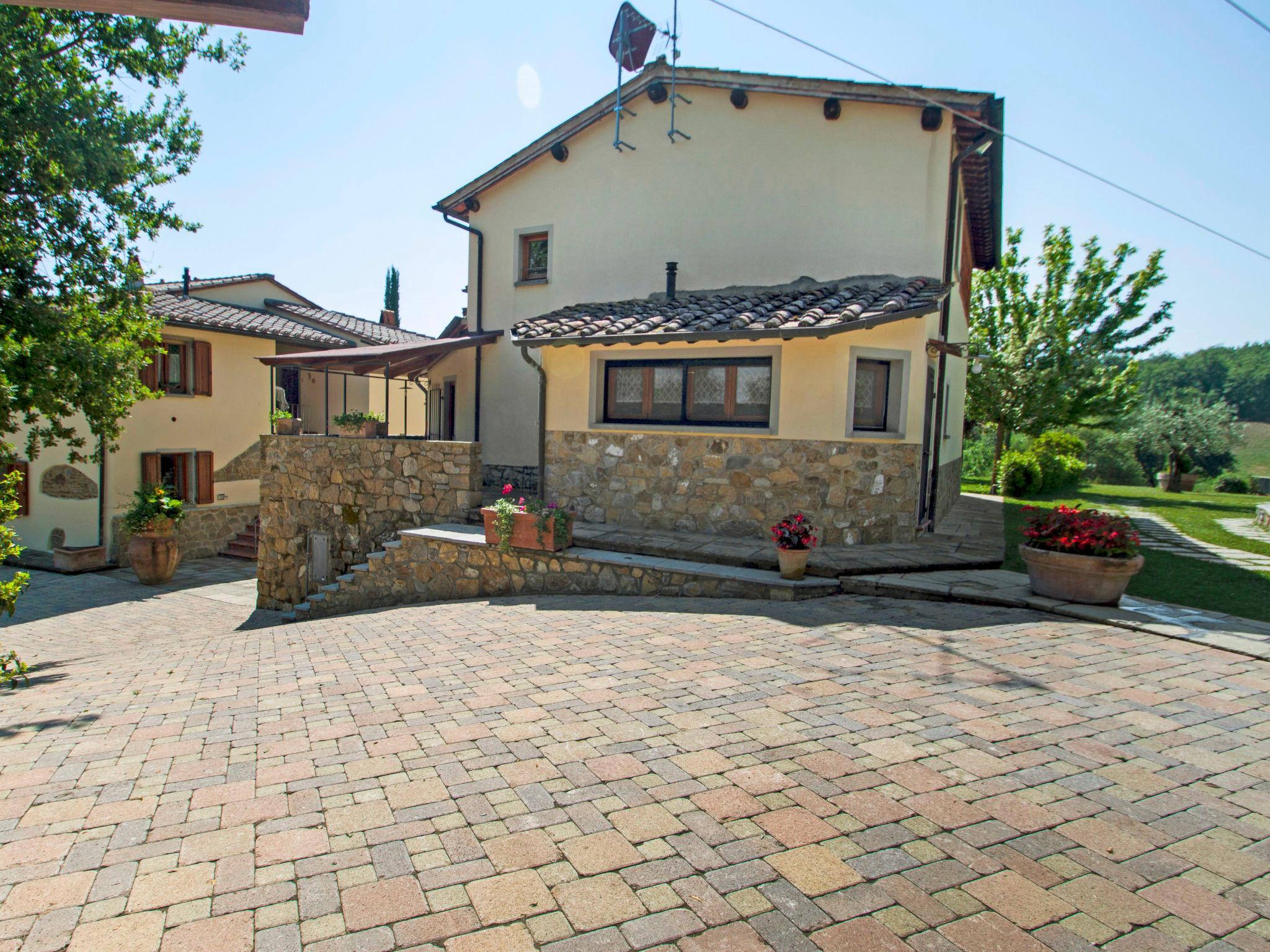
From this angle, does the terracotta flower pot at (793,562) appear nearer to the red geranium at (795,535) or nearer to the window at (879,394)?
the red geranium at (795,535)

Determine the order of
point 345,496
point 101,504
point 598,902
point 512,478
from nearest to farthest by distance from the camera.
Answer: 1. point 598,902
2. point 345,496
3. point 512,478
4. point 101,504

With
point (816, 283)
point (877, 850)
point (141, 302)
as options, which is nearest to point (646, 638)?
point (877, 850)

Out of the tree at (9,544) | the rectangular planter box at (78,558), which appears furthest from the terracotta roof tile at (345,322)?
the tree at (9,544)

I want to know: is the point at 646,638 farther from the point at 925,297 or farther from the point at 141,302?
the point at 141,302

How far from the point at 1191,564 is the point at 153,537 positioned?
60.1 feet

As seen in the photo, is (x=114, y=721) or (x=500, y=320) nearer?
(x=114, y=721)

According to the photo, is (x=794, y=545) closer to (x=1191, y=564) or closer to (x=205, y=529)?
(x=1191, y=564)

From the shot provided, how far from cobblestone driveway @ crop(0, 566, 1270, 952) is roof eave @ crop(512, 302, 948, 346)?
3.58 meters

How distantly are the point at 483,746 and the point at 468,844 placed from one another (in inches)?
39.1

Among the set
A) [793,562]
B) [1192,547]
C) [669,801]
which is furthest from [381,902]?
[1192,547]

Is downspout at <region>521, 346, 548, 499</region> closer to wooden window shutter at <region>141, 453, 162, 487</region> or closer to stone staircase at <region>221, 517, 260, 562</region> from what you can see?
stone staircase at <region>221, 517, 260, 562</region>

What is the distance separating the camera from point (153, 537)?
49.1 feet

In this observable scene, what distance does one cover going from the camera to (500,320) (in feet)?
46.4

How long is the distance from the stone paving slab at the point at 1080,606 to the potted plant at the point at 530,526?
356 centimetres
